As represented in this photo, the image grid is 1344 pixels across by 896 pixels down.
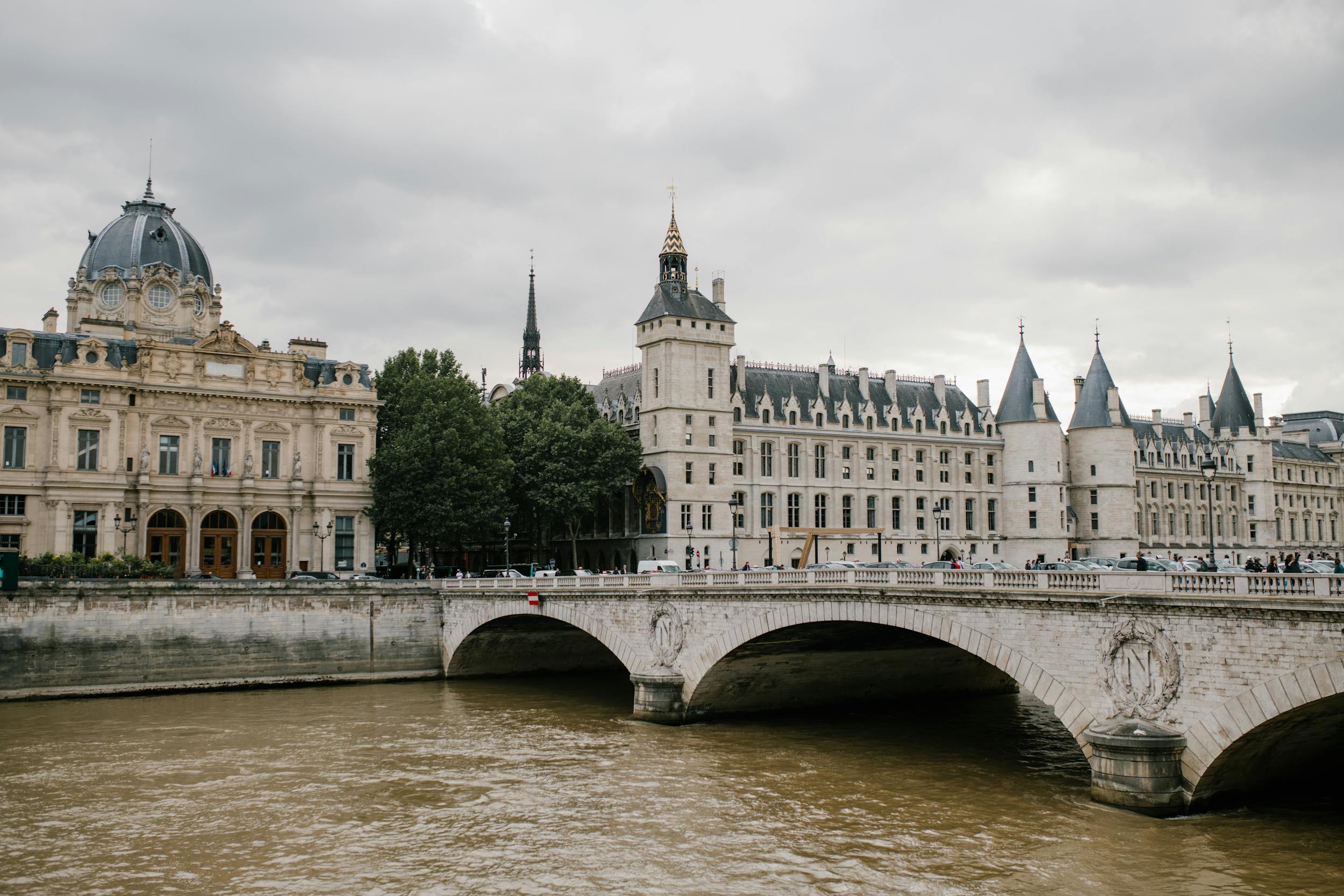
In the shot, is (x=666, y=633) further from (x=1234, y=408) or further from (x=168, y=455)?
(x=1234, y=408)

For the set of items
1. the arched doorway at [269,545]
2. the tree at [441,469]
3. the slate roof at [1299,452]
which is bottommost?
the arched doorway at [269,545]

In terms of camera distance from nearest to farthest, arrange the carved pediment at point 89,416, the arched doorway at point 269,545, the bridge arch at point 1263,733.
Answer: the bridge arch at point 1263,733 → the carved pediment at point 89,416 → the arched doorway at point 269,545

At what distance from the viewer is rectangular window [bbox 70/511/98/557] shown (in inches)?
2461

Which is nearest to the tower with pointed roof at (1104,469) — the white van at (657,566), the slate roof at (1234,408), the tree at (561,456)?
the slate roof at (1234,408)

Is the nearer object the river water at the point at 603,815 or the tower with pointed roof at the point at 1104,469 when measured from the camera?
the river water at the point at 603,815

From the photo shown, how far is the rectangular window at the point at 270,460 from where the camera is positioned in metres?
68.1

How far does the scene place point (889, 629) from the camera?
39.4 m

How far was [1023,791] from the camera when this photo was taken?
29.2 m

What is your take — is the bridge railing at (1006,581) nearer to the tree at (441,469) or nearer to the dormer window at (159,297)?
the tree at (441,469)

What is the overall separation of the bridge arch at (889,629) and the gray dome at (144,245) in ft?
176

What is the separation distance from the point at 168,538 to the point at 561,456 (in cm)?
2423

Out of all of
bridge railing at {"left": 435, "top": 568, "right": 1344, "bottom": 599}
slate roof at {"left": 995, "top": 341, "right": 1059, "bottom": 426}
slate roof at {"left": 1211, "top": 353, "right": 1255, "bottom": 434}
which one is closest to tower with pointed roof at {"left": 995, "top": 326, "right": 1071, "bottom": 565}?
slate roof at {"left": 995, "top": 341, "right": 1059, "bottom": 426}

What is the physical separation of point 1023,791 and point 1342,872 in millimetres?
8276

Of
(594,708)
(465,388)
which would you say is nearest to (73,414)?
(465,388)
